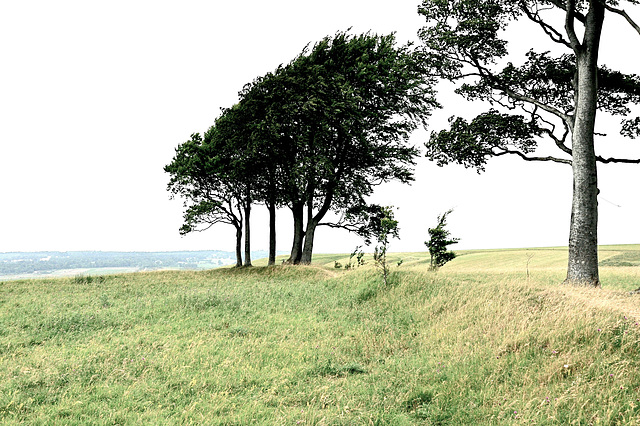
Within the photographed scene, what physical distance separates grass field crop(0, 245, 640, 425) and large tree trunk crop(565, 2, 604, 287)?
348cm

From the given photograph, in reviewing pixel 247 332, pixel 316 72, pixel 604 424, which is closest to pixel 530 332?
pixel 604 424

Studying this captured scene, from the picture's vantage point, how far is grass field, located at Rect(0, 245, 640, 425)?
572 centimetres

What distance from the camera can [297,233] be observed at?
2716cm

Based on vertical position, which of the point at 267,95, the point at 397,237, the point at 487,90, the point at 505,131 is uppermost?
the point at 267,95

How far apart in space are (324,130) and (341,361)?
1746 centimetres

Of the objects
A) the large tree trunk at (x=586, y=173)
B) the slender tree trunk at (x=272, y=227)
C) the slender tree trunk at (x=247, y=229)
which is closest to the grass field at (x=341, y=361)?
the large tree trunk at (x=586, y=173)

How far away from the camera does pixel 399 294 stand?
12.7 m

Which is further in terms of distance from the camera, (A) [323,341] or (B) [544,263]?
(B) [544,263]

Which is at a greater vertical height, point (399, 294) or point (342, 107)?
point (342, 107)

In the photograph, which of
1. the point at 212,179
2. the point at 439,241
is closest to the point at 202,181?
the point at 212,179

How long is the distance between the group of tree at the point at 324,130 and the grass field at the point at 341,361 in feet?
42.4

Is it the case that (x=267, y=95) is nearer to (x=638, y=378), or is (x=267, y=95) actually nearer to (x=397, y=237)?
(x=397, y=237)

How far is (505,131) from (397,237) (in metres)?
9.84

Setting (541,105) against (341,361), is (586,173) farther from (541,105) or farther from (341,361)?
(341,361)
